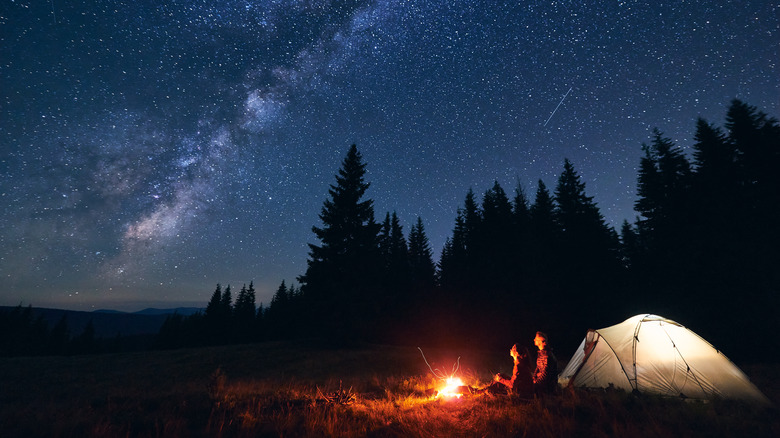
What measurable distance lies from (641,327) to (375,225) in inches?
→ 675

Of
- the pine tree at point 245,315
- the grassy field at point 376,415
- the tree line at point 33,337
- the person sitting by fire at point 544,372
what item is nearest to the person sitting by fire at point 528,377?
the person sitting by fire at point 544,372

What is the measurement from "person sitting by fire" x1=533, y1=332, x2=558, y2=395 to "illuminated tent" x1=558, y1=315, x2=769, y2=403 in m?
1.98

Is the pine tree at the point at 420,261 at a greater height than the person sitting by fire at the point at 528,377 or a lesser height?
greater

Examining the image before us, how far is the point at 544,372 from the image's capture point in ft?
26.0

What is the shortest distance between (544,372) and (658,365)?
3.58 metres

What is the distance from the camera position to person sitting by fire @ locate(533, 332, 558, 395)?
7.85m

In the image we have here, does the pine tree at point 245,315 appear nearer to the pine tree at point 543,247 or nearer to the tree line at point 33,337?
the tree line at point 33,337

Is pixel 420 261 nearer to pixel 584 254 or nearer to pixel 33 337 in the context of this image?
pixel 584 254

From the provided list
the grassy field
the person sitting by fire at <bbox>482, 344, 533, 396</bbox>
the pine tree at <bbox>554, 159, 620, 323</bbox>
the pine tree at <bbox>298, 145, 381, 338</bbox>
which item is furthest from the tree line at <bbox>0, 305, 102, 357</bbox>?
the pine tree at <bbox>554, 159, 620, 323</bbox>

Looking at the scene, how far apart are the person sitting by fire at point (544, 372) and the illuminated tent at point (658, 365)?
1976 mm

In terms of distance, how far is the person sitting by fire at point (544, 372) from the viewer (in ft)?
25.7

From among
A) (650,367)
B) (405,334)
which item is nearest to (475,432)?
(650,367)

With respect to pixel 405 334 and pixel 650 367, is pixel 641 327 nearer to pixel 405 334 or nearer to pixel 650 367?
pixel 650 367

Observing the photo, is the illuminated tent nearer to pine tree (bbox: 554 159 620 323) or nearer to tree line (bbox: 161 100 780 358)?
tree line (bbox: 161 100 780 358)
